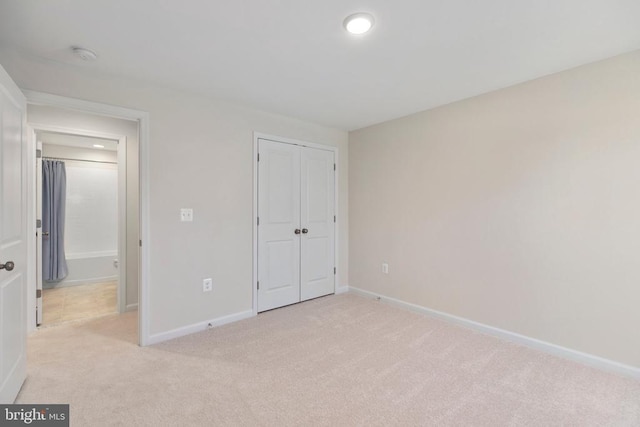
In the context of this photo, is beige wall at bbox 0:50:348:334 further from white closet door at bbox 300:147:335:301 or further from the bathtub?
the bathtub

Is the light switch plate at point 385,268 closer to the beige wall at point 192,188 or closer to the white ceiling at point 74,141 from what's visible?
the beige wall at point 192,188

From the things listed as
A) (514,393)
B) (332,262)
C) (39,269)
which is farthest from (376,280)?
(39,269)

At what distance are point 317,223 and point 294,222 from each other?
1.23 ft

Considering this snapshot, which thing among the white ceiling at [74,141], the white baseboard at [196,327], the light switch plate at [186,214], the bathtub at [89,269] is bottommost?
the white baseboard at [196,327]

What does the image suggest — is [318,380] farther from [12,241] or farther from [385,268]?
[12,241]

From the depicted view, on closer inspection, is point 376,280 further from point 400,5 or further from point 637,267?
point 400,5

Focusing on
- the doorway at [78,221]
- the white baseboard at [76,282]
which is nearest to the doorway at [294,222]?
the doorway at [78,221]

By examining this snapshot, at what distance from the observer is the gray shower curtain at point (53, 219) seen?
4.41 m

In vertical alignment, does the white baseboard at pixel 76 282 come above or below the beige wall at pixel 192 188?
below

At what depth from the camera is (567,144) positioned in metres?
2.36

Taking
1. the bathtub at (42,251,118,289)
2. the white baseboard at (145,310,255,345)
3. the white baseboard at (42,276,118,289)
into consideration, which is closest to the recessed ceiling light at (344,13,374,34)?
the white baseboard at (145,310,255,345)

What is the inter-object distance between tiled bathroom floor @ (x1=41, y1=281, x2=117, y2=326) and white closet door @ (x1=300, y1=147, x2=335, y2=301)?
7.71ft

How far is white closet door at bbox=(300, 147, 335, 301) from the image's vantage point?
3781 mm

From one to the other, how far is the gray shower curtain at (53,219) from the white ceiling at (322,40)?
10.3 feet
